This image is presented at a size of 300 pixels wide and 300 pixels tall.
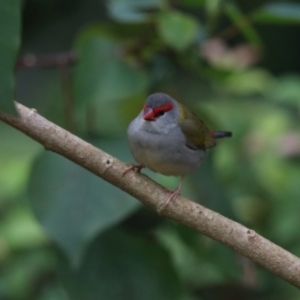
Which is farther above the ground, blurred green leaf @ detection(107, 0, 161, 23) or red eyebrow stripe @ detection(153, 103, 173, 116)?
blurred green leaf @ detection(107, 0, 161, 23)

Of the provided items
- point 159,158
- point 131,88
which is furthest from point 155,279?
point 131,88

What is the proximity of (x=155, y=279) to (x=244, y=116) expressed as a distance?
53.9 inches

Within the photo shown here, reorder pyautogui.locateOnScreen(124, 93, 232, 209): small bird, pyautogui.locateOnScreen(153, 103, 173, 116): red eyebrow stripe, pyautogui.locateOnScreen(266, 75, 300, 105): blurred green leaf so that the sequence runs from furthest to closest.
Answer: pyautogui.locateOnScreen(266, 75, 300, 105): blurred green leaf
pyautogui.locateOnScreen(153, 103, 173, 116): red eyebrow stripe
pyautogui.locateOnScreen(124, 93, 232, 209): small bird

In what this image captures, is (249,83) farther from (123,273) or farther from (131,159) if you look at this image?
(123,273)

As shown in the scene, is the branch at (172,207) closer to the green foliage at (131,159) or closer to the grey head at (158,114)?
the green foliage at (131,159)

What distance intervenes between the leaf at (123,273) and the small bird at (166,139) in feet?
1.22

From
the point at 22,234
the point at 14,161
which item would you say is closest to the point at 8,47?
the point at 22,234

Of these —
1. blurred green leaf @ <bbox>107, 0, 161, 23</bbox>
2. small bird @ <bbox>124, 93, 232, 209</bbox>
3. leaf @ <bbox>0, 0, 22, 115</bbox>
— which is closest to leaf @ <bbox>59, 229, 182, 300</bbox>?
small bird @ <bbox>124, 93, 232, 209</bbox>

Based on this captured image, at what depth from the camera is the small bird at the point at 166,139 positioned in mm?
2363

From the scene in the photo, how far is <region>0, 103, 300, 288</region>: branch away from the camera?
177 centimetres

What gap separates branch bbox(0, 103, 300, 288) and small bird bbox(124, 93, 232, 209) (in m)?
0.36

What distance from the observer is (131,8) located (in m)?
2.83

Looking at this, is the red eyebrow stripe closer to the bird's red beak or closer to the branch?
the bird's red beak

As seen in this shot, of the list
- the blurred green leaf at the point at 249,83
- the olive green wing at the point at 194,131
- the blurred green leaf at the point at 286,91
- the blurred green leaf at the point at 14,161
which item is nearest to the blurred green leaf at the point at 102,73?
the olive green wing at the point at 194,131
